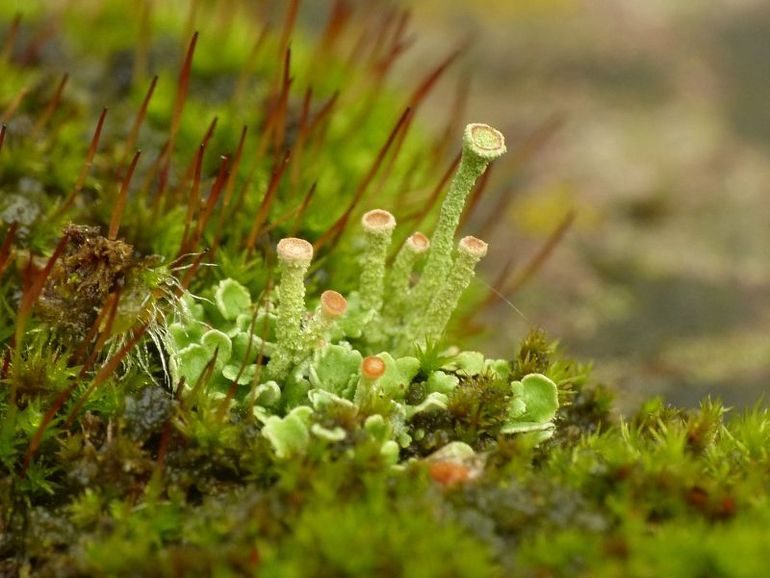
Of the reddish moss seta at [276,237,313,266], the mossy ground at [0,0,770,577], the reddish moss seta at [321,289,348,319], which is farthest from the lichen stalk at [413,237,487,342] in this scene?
the reddish moss seta at [276,237,313,266]

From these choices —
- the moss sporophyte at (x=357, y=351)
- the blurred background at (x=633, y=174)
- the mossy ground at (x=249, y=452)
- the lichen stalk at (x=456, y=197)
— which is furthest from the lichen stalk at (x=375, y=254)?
the blurred background at (x=633, y=174)

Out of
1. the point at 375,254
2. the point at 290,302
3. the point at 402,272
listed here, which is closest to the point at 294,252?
the point at 290,302

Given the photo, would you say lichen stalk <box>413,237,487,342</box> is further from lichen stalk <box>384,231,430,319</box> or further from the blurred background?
the blurred background

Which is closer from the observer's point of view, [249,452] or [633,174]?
[249,452]

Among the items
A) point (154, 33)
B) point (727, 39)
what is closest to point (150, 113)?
point (154, 33)

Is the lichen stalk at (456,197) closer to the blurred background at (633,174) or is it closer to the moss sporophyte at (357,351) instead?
the moss sporophyte at (357,351)

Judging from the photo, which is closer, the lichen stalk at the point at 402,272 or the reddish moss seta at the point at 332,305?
the reddish moss seta at the point at 332,305

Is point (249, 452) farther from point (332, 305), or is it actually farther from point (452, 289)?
point (452, 289)
